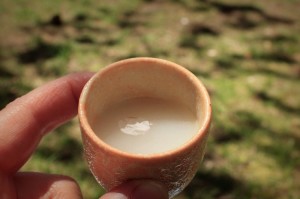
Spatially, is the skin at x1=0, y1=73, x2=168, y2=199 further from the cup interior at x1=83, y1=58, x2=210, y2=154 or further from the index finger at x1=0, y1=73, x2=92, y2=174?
the cup interior at x1=83, y1=58, x2=210, y2=154

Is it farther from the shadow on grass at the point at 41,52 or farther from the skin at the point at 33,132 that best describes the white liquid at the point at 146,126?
the shadow on grass at the point at 41,52

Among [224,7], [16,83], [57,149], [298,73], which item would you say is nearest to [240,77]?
[298,73]

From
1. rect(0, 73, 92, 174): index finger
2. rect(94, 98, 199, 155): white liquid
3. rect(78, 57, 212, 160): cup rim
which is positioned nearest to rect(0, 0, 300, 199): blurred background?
rect(0, 73, 92, 174): index finger

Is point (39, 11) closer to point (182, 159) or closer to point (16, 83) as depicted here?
point (16, 83)

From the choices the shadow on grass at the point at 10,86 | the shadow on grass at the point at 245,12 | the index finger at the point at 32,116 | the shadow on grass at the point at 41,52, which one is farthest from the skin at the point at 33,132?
the shadow on grass at the point at 245,12

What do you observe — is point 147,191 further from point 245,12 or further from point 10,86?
point 245,12

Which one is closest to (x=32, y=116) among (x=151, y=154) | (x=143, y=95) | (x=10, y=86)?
(x=143, y=95)
